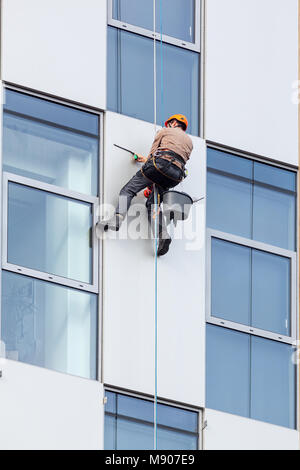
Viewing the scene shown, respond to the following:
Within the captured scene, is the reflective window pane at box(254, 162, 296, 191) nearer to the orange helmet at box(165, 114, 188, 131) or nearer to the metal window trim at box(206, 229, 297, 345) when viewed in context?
the metal window trim at box(206, 229, 297, 345)

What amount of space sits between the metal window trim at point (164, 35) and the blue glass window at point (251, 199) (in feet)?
3.10

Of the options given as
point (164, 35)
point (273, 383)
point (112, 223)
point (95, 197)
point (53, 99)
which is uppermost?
point (164, 35)

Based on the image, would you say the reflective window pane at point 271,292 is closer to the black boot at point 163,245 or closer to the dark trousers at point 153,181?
the black boot at point 163,245

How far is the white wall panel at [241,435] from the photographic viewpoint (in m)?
14.0

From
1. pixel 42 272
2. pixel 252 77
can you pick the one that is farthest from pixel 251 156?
pixel 42 272

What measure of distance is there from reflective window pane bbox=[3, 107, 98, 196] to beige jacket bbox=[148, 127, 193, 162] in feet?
1.78

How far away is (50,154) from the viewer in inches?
555

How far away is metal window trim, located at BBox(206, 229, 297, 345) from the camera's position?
567 inches

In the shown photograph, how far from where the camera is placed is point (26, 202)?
13859mm

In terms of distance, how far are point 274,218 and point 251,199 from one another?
0.26 meters

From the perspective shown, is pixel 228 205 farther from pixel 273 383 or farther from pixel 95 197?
pixel 273 383

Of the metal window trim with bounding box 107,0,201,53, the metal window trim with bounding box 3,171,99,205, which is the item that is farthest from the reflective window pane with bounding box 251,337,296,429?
the metal window trim with bounding box 107,0,201,53

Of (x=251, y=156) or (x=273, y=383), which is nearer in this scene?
(x=273, y=383)

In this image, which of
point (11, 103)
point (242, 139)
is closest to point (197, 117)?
point (242, 139)
